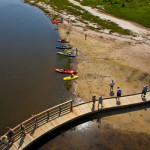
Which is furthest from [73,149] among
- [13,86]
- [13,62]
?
[13,62]

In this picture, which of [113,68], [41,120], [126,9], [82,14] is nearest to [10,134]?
[41,120]

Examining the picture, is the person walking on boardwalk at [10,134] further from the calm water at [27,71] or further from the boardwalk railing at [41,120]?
the calm water at [27,71]

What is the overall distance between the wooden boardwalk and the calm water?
3.00 meters

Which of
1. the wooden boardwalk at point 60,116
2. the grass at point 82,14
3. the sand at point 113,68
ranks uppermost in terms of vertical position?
the grass at point 82,14

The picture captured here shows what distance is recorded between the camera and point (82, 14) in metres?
61.9

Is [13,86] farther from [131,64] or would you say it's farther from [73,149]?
[131,64]

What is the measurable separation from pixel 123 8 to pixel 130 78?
5073 cm

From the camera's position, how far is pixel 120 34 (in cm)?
4606

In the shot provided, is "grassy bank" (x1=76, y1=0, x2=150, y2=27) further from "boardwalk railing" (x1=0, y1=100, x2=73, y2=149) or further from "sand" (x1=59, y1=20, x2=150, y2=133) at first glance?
"boardwalk railing" (x1=0, y1=100, x2=73, y2=149)

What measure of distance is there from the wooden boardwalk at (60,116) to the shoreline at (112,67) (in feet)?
5.24

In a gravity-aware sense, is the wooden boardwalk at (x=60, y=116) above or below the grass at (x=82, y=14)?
below

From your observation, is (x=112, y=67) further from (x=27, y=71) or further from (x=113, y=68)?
(x=27, y=71)

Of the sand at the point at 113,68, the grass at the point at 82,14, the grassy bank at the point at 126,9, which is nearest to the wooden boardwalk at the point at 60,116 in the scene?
the sand at the point at 113,68

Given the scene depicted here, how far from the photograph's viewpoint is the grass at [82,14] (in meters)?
49.9
